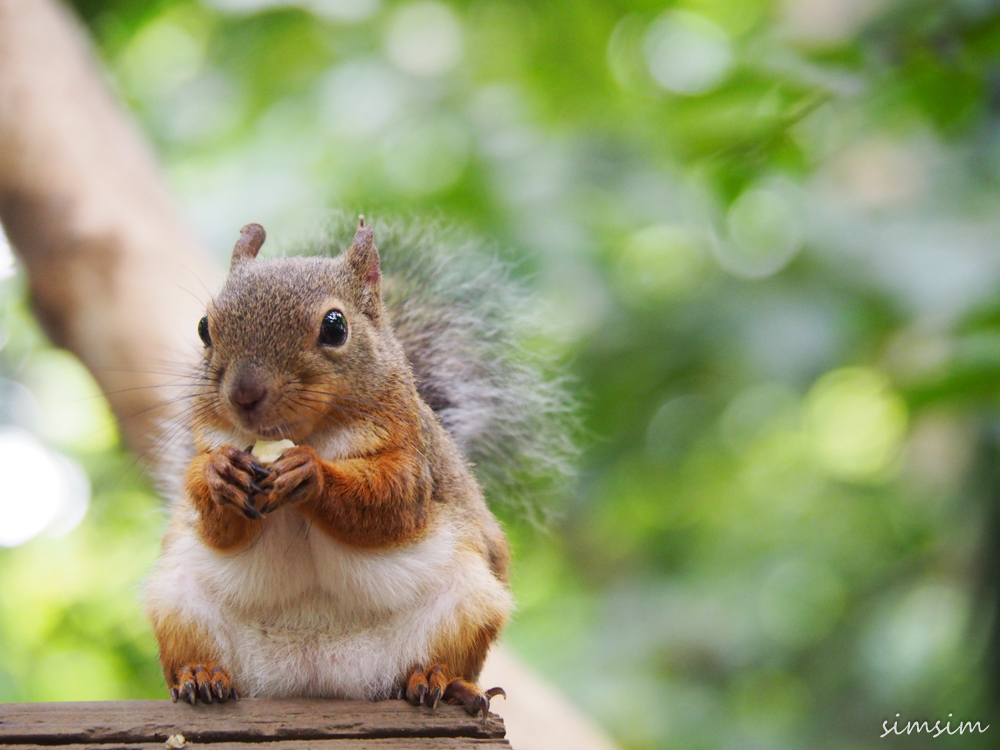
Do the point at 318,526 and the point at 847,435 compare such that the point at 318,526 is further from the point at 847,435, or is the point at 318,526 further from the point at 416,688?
the point at 847,435

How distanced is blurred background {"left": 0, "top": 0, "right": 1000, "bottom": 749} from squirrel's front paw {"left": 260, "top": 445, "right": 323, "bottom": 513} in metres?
0.76

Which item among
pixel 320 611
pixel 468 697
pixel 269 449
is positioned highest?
pixel 269 449

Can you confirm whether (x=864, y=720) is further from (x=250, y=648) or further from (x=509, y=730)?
(x=250, y=648)

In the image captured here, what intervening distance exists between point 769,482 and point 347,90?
328cm

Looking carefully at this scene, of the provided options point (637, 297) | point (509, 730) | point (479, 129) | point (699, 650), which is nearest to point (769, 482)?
point (699, 650)

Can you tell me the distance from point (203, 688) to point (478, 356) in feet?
3.30

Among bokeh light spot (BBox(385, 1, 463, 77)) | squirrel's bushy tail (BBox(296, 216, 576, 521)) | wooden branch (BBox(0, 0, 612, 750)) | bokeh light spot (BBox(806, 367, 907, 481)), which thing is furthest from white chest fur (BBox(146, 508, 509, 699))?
bokeh light spot (BBox(806, 367, 907, 481))

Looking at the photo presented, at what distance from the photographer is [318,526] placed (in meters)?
1.29

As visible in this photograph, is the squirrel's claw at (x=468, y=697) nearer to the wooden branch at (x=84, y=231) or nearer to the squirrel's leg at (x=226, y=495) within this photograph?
the squirrel's leg at (x=226, y=495)

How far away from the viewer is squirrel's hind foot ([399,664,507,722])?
1262 mm

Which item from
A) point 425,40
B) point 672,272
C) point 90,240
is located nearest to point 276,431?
point 90,240

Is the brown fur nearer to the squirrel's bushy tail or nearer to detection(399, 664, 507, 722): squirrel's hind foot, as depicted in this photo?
detection(399, 664, 507, 722): squirrel's hind foot

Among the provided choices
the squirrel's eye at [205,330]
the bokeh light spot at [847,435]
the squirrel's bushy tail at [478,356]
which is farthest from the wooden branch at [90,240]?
the bokeh light spot at [847,435]

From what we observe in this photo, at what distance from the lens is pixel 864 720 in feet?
10.5
